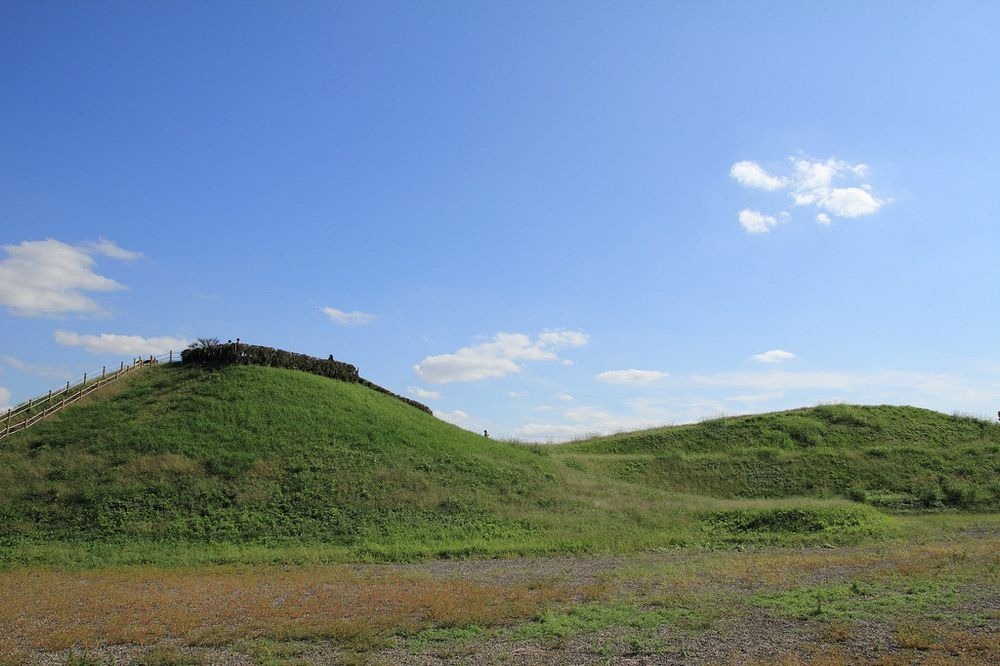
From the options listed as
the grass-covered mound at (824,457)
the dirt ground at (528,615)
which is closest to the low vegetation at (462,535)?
the dirt ground at (528,615)

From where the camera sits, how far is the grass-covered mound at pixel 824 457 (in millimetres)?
39344

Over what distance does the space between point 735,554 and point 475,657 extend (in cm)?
1546

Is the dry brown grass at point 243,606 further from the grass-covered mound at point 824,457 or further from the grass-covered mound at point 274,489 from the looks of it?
the grass-covered mound at point 824,457

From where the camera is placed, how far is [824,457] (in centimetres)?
4466

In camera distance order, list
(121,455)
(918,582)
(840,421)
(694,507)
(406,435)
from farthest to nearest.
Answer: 1. (840,421)
2. (406,435)
3. (694,507)
4. (121,455)
5. (918,582)

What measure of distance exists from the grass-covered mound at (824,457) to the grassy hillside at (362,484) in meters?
0.20

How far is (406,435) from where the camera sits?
3750cm

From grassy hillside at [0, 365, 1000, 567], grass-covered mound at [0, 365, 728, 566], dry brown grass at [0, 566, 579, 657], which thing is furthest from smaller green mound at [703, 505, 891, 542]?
dry brown grass at [0, 566, 579, 657]

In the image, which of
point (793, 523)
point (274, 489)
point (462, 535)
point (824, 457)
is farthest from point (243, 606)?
point (824, 457)

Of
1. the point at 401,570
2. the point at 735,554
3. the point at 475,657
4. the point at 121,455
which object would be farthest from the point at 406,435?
the point at 475,657

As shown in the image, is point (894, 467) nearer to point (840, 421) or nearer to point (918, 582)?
point (840, 421)

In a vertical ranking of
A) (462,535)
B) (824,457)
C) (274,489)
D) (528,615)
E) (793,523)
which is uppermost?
(824,457)

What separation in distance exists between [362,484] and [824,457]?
1272 inches

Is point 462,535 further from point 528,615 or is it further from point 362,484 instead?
point 528,615
